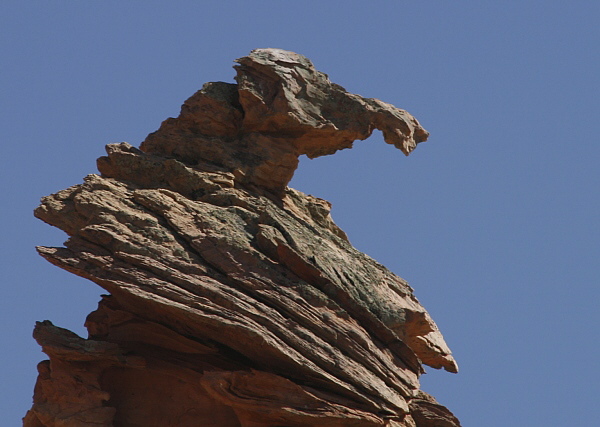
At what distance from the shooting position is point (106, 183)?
1240 inches

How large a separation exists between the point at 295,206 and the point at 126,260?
19.0 ft

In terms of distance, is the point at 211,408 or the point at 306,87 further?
the point at 306,87

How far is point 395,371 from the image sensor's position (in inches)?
1185

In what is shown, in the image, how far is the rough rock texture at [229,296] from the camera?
2925 cm

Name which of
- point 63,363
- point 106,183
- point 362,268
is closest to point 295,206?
point 362,268

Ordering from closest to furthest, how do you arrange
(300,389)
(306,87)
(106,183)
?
(300,389), (106,183), (306,87)

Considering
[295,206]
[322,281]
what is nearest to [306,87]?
[295,206]

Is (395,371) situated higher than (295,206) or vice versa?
(295,206)

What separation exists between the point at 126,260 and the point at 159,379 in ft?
9.93

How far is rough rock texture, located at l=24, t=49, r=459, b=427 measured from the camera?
1152 inches

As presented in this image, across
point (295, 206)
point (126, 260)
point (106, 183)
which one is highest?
point (295, 206)

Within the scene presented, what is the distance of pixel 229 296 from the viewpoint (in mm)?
29281

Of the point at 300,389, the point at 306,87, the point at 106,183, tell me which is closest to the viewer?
the point at 300,389

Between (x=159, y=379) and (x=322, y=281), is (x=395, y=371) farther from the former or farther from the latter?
(x=159, y=379)
